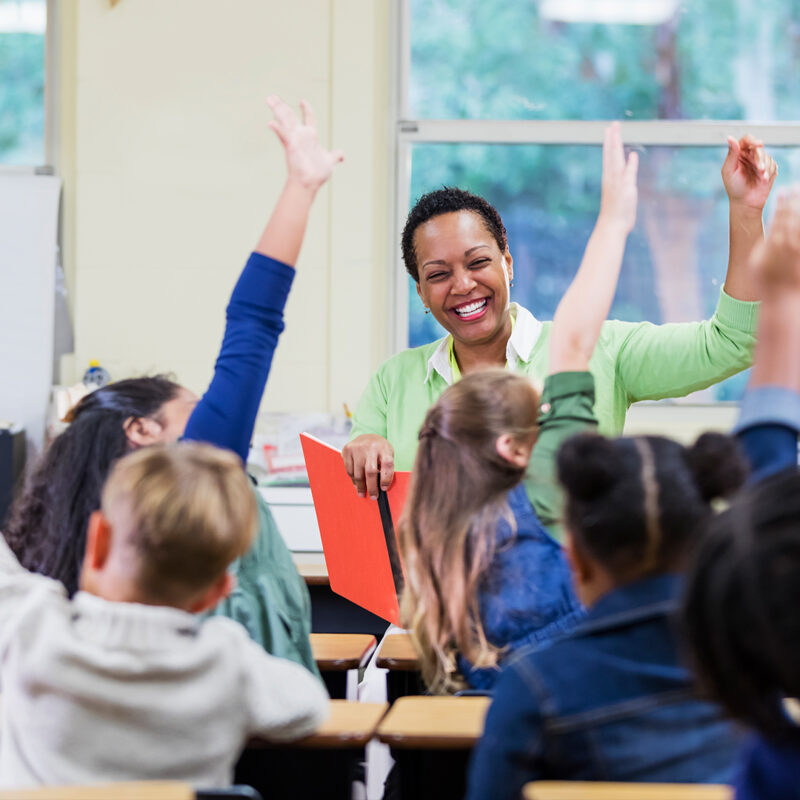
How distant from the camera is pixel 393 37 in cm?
421

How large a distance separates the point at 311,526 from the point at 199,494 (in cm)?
264

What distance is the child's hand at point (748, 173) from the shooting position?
1.63m

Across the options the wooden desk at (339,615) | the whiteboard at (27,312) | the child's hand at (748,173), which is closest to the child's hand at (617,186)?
the child's hand at (748,173)

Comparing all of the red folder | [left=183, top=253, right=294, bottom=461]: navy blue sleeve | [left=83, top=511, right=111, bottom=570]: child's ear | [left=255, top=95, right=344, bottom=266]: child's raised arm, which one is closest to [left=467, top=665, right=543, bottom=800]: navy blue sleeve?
[left=83, top=511, right=111, bottom=570]: child's ear

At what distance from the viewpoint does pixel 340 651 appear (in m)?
1.65

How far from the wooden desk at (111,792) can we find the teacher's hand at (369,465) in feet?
3.17

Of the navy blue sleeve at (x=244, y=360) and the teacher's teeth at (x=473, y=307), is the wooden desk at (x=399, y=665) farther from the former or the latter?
the teacher's teeth at (x=473, y=307)

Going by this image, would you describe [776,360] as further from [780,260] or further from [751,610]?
[751,610]

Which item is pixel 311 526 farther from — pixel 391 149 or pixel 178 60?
pixel 178 60

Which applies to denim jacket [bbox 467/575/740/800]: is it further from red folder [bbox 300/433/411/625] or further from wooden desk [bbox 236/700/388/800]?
red folder [bbox 300/433/411/625]

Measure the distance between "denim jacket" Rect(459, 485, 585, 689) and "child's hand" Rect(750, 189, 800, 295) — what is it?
49 centimetres

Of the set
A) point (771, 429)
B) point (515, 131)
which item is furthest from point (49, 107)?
point (771, 429)

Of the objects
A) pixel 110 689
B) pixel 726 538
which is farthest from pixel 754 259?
pixel 110 689

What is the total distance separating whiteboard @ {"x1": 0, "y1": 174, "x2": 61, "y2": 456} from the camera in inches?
158
